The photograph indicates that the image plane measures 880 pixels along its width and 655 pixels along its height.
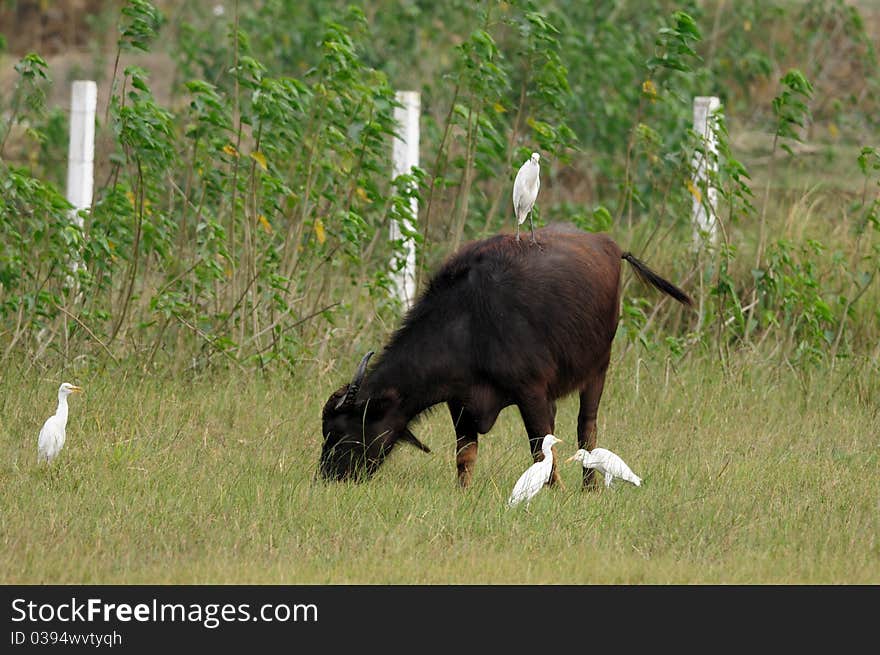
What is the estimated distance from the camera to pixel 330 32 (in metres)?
9.07

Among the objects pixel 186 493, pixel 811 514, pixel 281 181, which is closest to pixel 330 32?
pixel 281 181

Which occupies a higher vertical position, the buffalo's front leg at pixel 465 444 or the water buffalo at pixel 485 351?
the water buffalo at pixel 485 351

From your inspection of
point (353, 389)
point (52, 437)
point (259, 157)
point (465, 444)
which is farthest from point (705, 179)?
point (52, 437)

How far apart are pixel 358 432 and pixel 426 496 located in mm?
588

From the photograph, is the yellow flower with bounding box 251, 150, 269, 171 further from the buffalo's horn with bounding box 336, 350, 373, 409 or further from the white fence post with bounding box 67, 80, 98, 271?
the buffalo's horn with bounding box 336, 350, 373, 409

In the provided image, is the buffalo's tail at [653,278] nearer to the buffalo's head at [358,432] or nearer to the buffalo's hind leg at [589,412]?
the buffalo's hind leg at [589,412]

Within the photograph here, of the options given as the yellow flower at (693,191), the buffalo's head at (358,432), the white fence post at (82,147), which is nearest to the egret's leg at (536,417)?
the buffalo's head at (358,432)

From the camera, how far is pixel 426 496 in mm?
6598

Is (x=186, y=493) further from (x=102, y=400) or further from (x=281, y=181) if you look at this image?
(x=281, y=181)

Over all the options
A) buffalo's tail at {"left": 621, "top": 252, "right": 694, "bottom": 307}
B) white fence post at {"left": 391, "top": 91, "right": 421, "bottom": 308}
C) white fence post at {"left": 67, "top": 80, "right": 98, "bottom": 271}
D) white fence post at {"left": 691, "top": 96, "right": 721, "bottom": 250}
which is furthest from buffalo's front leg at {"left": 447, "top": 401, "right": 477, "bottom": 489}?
white fence post at {"left": 67, "top": 80, "right": 98, "bottom": 271}

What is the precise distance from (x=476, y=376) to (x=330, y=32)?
3.25 metres

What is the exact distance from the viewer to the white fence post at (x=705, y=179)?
381 inches

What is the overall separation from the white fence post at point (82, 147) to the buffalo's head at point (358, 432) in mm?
3732

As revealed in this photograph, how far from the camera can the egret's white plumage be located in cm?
669
